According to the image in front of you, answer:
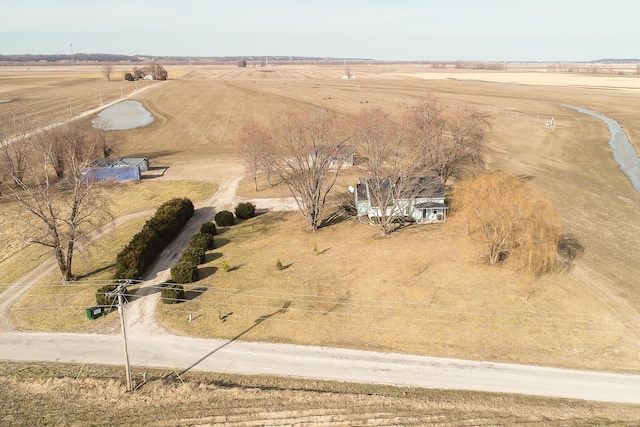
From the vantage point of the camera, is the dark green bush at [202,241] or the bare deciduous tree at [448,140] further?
the bare deciduous tree at [448,140]

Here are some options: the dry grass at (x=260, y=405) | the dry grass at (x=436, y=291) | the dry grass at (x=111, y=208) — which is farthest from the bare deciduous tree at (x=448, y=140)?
the dry grass at (x=260, y=405)

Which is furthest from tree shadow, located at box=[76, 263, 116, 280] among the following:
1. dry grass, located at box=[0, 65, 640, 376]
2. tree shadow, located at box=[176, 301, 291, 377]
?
tree shadow, located at box=[176, 301, 291, 377]

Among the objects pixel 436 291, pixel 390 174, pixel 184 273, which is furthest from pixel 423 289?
pixel 184 273

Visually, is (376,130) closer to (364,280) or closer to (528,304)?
(364,280)

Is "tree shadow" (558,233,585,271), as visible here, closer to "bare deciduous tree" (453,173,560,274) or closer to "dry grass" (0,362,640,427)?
"bare deciduous tree" (453,173,560,274)

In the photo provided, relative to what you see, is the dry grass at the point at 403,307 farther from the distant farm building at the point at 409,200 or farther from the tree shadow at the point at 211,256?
the distant farm building at the point at 409,200

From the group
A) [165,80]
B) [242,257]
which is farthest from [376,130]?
[165,80]
